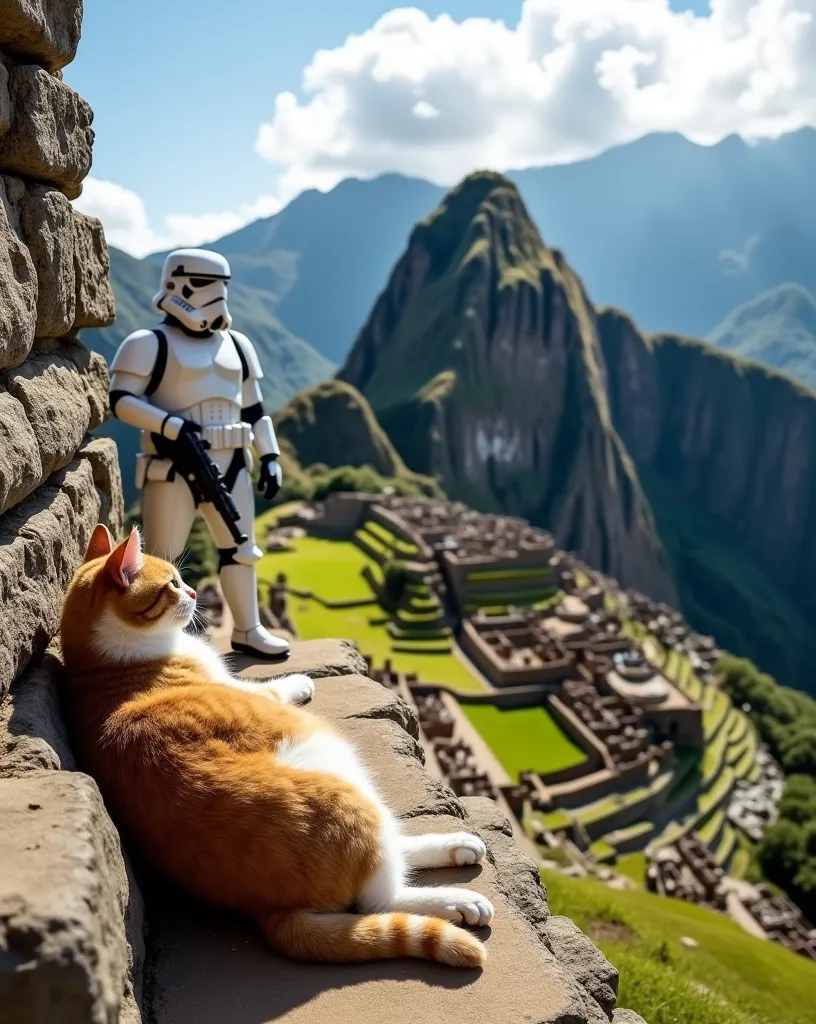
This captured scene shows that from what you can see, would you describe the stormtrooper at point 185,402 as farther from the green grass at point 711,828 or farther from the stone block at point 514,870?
the green grass at point 711,828

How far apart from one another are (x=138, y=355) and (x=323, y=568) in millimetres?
39200

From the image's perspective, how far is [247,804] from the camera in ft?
9.29

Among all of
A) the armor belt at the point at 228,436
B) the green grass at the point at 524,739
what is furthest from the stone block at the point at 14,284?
the green grass at the point at 524,739

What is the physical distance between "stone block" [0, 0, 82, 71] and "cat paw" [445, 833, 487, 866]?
13.8ft

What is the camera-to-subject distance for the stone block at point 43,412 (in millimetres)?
3373

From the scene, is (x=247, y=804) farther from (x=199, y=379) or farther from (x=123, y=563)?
(x=199, y=379)

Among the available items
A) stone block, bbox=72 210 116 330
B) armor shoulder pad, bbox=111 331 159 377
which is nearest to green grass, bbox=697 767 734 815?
armor shoulder pad, bbox=111 331 159 377

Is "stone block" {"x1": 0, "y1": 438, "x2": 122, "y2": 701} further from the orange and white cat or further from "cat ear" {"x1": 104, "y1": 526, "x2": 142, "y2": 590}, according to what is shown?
"cat ear" {"x1": 104, "y1": 526, "x2": 142, "y2": 590}

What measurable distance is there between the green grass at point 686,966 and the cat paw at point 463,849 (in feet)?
10.7

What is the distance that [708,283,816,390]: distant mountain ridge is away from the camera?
572 feet

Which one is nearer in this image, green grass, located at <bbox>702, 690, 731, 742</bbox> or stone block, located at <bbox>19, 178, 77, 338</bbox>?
stone block, located at <bbox>19, 178, 77, 338</bbox>

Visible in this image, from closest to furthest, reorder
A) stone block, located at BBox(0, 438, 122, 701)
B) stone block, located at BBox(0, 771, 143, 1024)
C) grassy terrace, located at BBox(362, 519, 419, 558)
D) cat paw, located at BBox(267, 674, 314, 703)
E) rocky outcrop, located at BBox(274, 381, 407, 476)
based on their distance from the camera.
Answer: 1. stone block, located at BBox(0, 771, 143, 1024)
2. stone block, located at BBox(0, 438, 122, 701)
3. cat paw, located at BBox(267, 674, 314, 703)
4. grassy terrace, located at BBox(362, 519, 419, 558)
5. rocky outcrop, located at BBox(274, 381, 407, 476)

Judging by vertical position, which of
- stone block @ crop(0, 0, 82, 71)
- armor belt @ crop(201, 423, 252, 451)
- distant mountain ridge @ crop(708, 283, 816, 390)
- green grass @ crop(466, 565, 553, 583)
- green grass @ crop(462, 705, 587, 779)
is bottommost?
green grass @ crop(462, 705, 587, 779)

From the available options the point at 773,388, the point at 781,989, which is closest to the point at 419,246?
the point at 773,388
